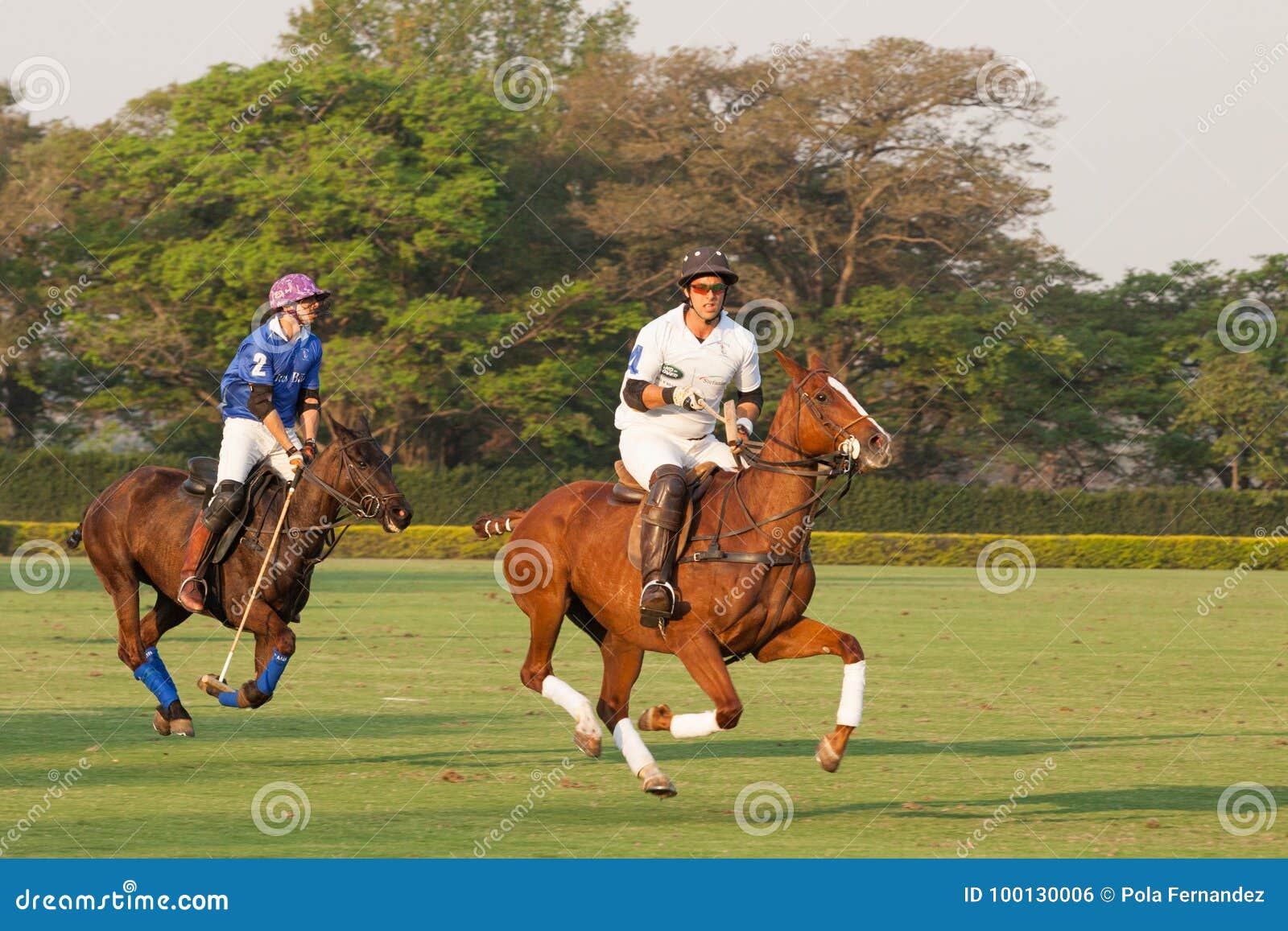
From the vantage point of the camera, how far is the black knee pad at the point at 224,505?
10617 mm

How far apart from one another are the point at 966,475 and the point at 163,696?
42.8 m

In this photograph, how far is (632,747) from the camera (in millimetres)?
8375

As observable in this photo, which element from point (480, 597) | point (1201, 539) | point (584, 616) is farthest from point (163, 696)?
point (1201, 539)

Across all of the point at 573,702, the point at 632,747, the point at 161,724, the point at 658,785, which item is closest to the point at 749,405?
the point at 573,702

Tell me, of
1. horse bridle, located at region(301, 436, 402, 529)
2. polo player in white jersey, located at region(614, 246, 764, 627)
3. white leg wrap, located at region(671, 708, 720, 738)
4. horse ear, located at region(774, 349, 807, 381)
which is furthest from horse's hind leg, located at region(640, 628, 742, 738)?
horse bridle, located at region(301, 436, 402, 529)

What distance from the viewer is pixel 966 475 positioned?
51.6m

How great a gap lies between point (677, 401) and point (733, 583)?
37.4 inches

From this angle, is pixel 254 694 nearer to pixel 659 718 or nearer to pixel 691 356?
pixel 659 718

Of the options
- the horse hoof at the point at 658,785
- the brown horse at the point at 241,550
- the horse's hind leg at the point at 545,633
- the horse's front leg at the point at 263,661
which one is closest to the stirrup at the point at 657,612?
the horse's hind leg at the point at 545,633

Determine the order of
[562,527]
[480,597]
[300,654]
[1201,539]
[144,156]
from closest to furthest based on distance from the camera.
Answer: [562,527]
[300,654]
[480,597]
[1201,539]
[144,156]

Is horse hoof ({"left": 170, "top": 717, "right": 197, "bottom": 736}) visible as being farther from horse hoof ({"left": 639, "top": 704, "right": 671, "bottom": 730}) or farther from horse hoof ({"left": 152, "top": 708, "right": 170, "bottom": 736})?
horse hoof ({"left": 639, "top": 704, "right": 671, "bottom": 730})

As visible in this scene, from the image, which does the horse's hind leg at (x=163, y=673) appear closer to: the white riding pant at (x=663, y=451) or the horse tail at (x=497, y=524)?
the horse tail at (x=497, y=524)

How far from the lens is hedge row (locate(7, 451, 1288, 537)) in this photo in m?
43.7

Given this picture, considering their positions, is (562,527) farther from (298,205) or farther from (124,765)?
(298,205)
